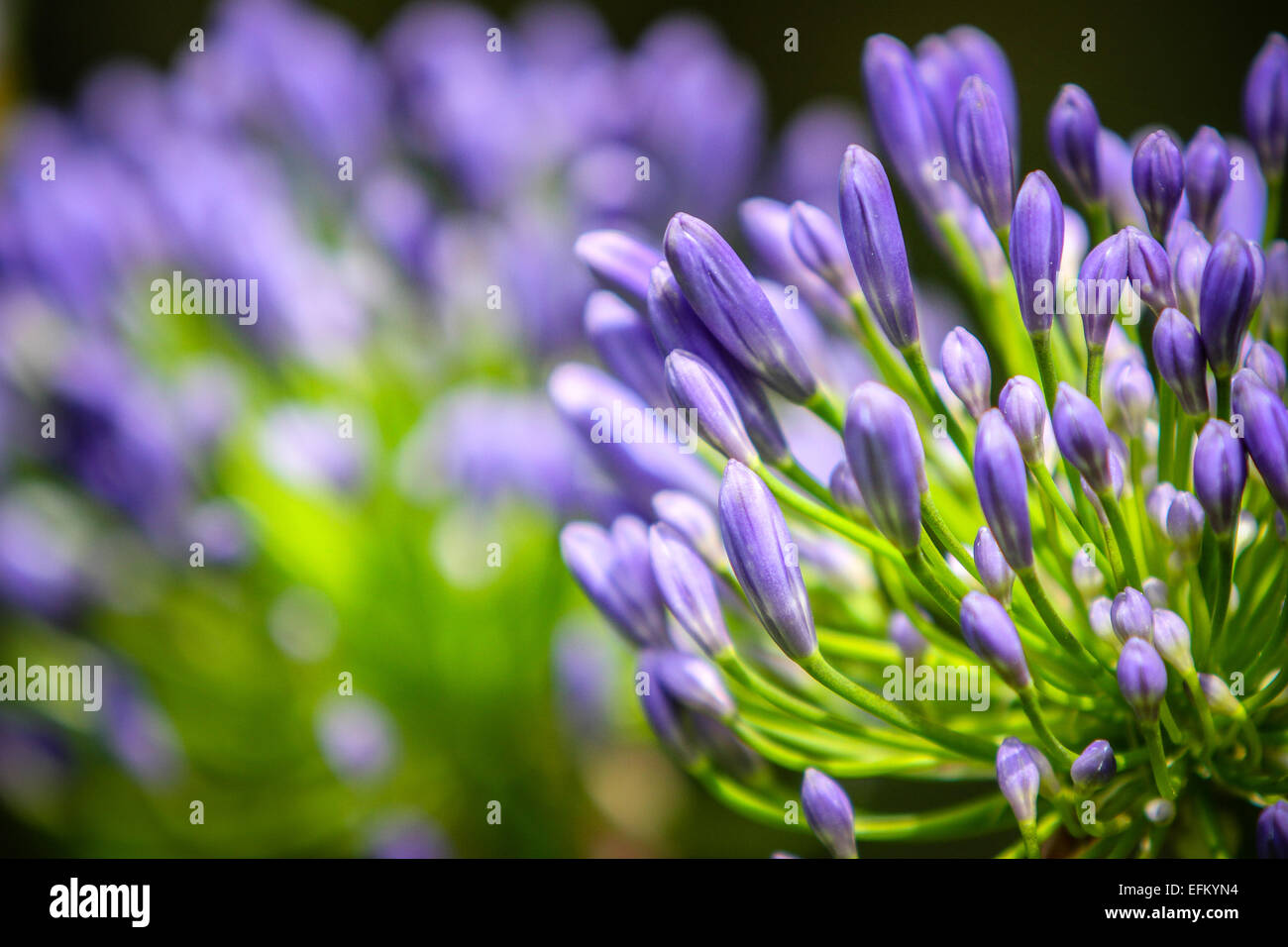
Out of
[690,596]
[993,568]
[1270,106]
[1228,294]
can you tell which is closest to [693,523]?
[690,596]

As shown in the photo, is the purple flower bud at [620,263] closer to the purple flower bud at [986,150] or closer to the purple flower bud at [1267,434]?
the purple flower bud at [986,150]

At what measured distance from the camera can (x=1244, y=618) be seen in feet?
1.61

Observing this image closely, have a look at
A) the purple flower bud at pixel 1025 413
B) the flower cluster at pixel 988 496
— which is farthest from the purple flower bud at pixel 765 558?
the purple flower bud at pixel 1025 413

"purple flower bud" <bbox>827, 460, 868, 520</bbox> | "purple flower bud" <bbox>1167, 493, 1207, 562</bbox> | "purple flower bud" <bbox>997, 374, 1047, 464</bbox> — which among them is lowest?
"purple flower bud" <bbox>1167, 493, 1207, 562</bbox>

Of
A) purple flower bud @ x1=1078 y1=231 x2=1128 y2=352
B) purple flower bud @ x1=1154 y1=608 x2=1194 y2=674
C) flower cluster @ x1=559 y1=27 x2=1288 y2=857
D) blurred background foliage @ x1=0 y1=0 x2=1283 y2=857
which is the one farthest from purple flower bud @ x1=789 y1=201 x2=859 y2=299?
blurred background foliage @ x1=0 y1=0 x2=1283 y2=857

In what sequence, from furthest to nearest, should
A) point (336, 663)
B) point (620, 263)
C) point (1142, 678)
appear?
point (336, 663), point (620, 263), point (1142, 678)

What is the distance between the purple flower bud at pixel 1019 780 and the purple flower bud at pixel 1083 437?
11 centimetres

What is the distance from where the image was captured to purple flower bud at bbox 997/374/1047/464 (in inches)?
18.2

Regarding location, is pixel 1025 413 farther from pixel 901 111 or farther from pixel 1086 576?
pixel 901 111

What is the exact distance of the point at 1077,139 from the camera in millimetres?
544

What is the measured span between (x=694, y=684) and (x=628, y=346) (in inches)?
6.4

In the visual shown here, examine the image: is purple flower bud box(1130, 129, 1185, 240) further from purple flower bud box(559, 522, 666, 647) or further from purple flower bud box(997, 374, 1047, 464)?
purple flower bud box(559, 522, 666, 647)

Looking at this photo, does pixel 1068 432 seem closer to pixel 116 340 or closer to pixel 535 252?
pixel 535 252

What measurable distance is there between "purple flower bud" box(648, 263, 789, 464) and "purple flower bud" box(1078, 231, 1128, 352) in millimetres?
142
